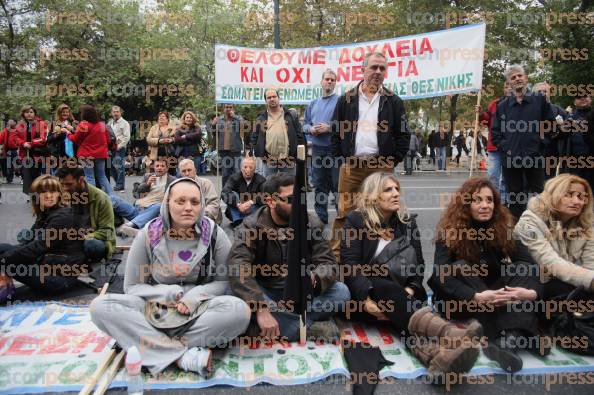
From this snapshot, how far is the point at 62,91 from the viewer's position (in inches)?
921

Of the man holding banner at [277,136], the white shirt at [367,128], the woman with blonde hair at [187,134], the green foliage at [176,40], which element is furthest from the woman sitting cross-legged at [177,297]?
the green foliage at [176,40]

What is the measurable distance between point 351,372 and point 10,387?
2.07 m

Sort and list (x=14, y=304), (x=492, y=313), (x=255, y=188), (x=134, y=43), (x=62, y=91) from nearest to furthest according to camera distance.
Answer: (x=492, y=313) → (x=14, y=304) → (x=255, y=188) → (x=62, y=91) → (x=134, y=43)

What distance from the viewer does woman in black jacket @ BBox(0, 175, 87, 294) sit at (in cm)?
414

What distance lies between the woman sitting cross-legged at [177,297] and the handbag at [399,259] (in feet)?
3.80

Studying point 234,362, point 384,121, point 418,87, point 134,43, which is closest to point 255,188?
point 384,121

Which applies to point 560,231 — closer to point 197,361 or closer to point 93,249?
point 197,361

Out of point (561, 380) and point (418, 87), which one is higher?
point (418, 87)

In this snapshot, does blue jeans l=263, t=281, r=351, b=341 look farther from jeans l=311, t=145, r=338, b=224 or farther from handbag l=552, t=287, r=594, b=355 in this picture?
jeans l=311, t=145, r=338, b=224

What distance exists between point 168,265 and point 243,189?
3.56m

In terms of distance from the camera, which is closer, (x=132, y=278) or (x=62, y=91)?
(x=132, y=278)

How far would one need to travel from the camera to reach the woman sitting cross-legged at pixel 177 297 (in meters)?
3.01

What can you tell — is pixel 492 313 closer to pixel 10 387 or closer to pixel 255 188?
pixel 10 387

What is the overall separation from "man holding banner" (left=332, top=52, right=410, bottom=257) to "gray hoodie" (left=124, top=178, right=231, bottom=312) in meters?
1.90
